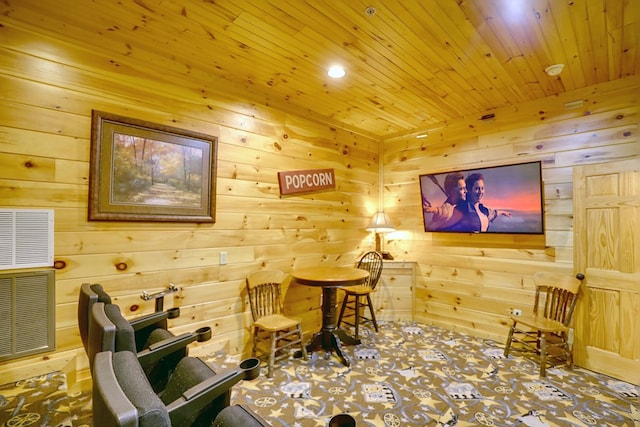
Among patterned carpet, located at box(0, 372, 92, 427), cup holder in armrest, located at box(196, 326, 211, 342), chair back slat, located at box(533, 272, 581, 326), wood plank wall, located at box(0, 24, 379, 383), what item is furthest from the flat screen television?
patterned carpet, located at box(0, 372, 92, 427)

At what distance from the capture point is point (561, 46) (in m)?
2.48

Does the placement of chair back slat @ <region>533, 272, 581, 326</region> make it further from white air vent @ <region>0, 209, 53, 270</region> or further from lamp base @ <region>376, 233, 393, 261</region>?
white air vent @ <region>0, 209, 53, 270</region>

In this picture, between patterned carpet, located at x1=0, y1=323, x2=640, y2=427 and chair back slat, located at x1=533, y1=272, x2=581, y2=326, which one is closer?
patterned carpet, located at x1=0, y1=323, x2=640, y2=427

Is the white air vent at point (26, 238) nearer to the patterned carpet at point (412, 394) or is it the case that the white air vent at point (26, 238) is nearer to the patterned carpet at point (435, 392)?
the patterned carpet at point (412, 394)

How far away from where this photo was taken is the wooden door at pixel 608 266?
9.04 ft

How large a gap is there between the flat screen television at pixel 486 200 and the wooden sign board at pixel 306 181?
134cm

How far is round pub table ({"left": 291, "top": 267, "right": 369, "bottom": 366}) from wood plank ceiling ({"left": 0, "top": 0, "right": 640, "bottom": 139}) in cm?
191

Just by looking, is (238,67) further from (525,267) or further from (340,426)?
(525,267)

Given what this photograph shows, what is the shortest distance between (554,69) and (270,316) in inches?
140

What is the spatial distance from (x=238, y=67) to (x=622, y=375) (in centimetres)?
443

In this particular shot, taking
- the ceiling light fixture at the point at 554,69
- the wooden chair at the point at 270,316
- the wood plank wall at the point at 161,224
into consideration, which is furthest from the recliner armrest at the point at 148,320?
the ceiling light fixture at the point at 554,69

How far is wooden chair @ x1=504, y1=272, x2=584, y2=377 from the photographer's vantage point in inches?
115

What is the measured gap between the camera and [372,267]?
4191 millimetres

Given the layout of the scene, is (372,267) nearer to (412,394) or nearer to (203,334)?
(412,394)
